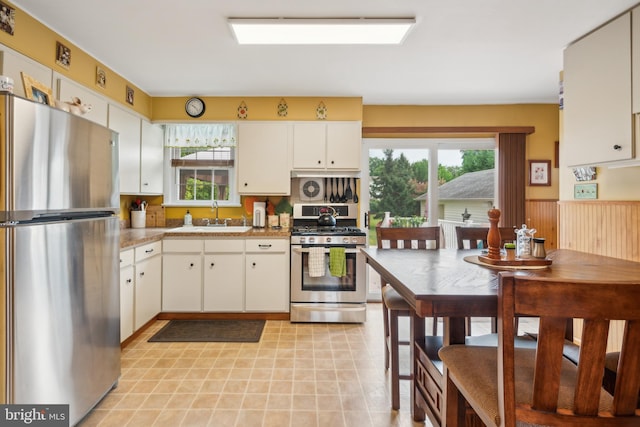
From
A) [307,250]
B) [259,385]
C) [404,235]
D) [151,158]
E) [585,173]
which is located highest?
[151,158]

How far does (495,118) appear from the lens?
4172mm

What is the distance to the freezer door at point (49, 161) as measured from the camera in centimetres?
144

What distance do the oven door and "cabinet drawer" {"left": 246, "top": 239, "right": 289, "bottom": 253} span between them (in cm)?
10

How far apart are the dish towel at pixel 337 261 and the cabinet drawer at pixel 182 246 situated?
133 cm

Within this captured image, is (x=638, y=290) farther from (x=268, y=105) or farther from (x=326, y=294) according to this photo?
(x=268, y=105)

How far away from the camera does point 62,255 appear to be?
1687mm

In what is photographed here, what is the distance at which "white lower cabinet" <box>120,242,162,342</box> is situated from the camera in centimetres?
279

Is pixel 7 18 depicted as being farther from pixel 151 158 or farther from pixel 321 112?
pixel 321 112

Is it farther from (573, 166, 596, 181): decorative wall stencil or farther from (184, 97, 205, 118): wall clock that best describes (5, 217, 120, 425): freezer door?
(573, 166, 596, 181): decorative wall stencil

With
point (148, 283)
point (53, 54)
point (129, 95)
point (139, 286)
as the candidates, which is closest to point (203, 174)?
point (129, 95)

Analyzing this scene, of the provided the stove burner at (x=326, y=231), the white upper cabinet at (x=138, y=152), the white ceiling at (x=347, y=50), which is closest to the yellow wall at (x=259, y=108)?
the white ceiling at (x=347, y=50)

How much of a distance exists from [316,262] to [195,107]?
2.24m

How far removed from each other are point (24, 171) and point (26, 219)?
207 mm

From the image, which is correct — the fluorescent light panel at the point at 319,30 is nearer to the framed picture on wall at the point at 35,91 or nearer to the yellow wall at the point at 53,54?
the framed picture on wall at the point at 35,91
